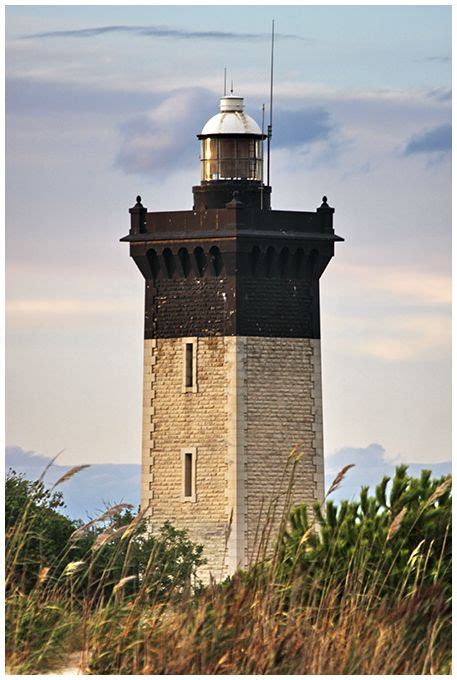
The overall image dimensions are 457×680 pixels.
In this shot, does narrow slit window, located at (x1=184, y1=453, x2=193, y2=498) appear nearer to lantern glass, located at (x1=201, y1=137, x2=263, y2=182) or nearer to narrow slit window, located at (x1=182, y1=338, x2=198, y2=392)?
narrow slit window, located at (x1=182, y1=338, x2=198, y2=392)

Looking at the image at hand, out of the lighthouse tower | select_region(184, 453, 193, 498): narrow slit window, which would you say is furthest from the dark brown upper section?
select_region(184, 453, 193, 498): narrow slit window

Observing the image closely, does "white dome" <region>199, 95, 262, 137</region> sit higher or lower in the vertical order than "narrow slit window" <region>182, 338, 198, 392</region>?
higher

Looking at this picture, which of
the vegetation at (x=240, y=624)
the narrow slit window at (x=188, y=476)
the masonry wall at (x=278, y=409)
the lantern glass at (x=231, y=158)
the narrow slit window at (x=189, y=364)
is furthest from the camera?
the lantern glass at (x=231, y=158)

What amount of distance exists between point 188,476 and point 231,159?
653cm

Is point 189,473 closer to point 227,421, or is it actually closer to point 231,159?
point 227,421

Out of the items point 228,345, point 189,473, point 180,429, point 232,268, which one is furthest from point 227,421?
point 232,268

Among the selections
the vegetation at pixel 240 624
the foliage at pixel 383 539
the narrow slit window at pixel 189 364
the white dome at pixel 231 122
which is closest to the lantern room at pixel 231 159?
the white dome at pixel 231 122

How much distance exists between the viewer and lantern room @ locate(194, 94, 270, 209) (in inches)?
1655

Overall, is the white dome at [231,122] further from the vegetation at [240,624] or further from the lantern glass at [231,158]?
the vegetation at [240,624]

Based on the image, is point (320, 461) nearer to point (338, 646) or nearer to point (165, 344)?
point (165, 344)

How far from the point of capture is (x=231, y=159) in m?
42.2

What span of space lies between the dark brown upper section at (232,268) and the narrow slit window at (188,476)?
2.52 metres

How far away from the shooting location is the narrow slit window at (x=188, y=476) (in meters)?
41.7

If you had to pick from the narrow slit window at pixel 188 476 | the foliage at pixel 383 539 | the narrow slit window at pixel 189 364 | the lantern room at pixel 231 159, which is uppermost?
the lantern room at pixel 231 159
